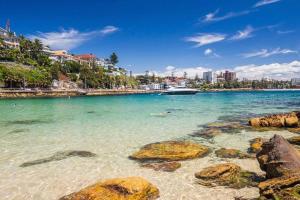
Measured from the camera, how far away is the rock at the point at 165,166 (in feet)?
36.2

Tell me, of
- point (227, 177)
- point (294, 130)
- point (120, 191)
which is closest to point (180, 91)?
point (294, 130)

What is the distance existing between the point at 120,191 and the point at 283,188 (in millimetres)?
4582

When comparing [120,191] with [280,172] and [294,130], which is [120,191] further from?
[294,130]

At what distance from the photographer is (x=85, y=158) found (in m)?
13.2

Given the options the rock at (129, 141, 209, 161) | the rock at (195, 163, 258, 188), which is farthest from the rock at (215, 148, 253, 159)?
the rock at (195, 163, 258, 188)

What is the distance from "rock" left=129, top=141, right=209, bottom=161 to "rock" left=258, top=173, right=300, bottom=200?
17.3ft

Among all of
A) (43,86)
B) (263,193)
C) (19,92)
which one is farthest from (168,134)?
(43,86)

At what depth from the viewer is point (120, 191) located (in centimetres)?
784

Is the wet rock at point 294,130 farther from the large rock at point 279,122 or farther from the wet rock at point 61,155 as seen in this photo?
the wet rock at point 61,155

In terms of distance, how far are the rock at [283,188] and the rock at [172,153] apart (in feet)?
17.3

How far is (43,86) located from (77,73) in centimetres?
4168

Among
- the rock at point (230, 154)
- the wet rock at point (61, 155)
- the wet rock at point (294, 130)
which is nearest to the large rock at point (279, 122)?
the wet rock at point (294, 130)

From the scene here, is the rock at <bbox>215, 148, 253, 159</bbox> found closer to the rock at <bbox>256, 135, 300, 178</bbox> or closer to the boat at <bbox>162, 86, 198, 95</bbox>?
the rock at <bbox>256, 135, 300, 178</bbox>

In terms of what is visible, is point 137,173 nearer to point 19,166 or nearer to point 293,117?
point 19,166
